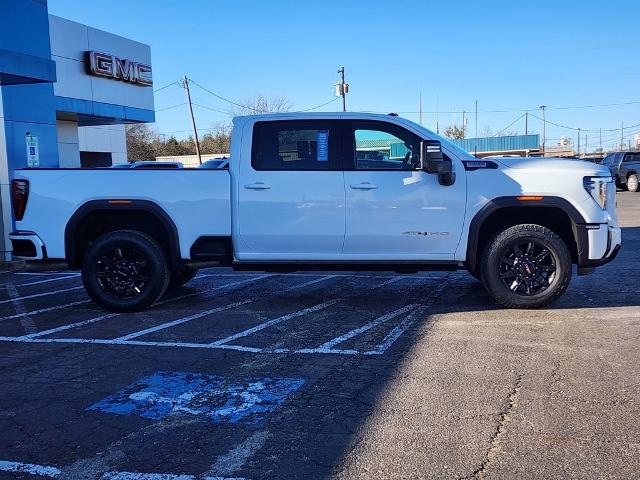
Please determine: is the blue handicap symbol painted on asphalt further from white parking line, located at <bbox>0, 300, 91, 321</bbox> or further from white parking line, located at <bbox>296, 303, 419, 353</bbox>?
white parking line, located at <bbox>0, 300, 91, 321</bbox>

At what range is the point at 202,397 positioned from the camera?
4.52 m

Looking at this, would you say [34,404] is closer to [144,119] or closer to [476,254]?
[476,254]

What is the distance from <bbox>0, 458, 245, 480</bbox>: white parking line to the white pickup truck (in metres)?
3.72

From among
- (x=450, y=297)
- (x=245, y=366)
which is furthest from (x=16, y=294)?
(x=450, y=297)

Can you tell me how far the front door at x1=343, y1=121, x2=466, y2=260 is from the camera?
6.71 metres

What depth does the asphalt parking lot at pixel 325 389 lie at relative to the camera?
138 inches

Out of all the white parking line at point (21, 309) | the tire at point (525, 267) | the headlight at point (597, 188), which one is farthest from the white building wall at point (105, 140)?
the headlight at point (597, 188)

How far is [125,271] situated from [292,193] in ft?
7.29

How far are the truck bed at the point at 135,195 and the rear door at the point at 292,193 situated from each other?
0.29 meters

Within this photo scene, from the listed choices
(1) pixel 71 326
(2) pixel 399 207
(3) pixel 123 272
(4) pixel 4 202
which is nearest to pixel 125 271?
(3) pixel 123 272

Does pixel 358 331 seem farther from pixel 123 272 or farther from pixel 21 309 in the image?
pixel 21 309

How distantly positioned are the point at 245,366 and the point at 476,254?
3.08m

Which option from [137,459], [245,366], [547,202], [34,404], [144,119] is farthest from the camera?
[144,119]

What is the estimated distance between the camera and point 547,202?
21.5 feet
